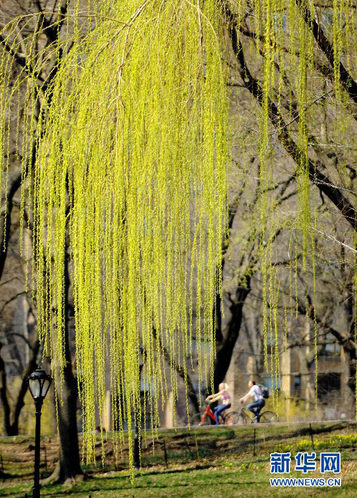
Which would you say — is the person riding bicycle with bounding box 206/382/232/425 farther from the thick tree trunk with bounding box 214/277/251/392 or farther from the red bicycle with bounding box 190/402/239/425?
the thick tree trunk with bounding box 214/277/251/392

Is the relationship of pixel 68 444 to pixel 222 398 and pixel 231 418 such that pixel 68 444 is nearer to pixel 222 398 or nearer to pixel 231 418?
pixel 222 398

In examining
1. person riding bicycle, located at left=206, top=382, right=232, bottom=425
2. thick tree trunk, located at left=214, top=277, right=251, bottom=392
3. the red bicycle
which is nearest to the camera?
person riding bicycle, located at left=206, top=382, right=232, bottom=425

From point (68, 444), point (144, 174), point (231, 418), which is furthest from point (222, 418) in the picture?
point (144, 174)

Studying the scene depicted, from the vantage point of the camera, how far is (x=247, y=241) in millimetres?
16062

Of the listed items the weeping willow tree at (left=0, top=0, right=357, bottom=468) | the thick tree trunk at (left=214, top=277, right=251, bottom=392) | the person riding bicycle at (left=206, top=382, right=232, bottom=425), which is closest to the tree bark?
the weeping willow tree at (left=0, top=0, right=357, bottom=468)

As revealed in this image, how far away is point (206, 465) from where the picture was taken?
600 inches

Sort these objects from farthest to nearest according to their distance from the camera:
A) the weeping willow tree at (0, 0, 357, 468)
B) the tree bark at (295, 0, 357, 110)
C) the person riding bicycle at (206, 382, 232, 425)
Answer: the person riding bicycle at (206, 382, 232, 425)
the tree bark at (295, 0, 357, 110)
the weeping willow tree at (0, 0, 357, 468)

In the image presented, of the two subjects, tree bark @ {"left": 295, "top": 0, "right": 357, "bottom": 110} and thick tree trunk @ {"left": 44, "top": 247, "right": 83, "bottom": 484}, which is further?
thick tree trunk @ {"left": 44, "top": 247, "right": 83, "bottom": 484}

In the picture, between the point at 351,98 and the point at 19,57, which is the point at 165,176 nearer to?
the point at 351,98

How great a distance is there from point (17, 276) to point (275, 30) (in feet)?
57.5

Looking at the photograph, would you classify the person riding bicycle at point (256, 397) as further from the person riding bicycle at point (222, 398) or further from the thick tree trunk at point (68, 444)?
the thick tree trunk at point (68, 444)

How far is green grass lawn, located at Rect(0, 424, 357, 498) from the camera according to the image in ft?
41.4

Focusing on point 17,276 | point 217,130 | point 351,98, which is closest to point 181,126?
Result: point 217,130

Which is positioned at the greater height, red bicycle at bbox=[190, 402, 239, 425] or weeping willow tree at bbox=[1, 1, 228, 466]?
weeping willow tree at bbox=[1, 1, 228, 466]
